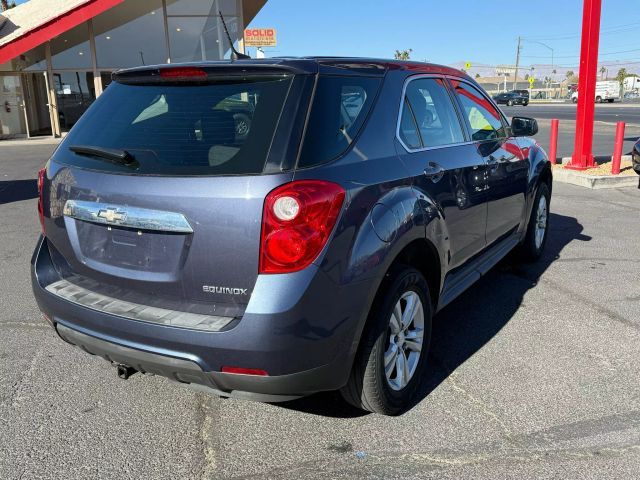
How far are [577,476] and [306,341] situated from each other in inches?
53.4

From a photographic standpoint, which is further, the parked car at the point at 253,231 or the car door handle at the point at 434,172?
the car door handle at the point at 434,172

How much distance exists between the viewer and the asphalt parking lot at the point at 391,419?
8.54 feet

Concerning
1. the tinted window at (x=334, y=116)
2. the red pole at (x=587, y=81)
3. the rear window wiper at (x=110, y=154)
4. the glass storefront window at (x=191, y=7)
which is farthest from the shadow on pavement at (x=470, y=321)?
the glass storefront window at (x=191, y=7)

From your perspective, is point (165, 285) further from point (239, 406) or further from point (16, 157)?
Answer: point (16, 157)

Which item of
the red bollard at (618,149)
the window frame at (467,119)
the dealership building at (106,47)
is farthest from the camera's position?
the dealership building at (106,47)

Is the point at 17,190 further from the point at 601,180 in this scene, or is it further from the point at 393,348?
the point at 601,180

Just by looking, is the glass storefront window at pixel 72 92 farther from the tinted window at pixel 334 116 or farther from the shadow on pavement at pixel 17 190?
the tinted window at pixel 334 116

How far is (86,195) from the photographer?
8.70 feet

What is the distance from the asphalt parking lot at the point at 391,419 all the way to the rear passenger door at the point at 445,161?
0.73 metres

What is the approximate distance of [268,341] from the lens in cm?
227

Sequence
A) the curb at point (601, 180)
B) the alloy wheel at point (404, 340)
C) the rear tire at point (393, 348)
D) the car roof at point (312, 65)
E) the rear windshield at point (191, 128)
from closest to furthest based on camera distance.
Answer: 1. the rear windshield at point (191, 128)
2. the car roof at point (312, 65)
3. the rear tire at point (393, 348)
4. the alloy wheel at point (404, 340)
5. the curb at point (601, 180)

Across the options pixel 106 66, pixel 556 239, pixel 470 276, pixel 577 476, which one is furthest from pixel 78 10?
pixel 577 476

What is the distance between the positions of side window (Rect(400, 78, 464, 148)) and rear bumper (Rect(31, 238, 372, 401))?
1.11 m

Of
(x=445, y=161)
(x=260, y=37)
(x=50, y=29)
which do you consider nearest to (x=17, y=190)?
(x=445, y=161)
